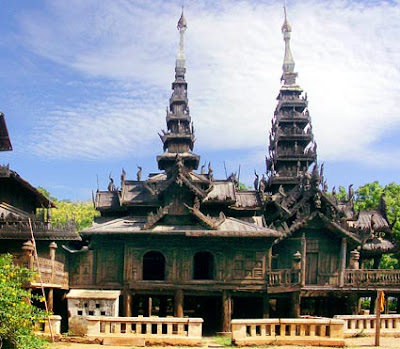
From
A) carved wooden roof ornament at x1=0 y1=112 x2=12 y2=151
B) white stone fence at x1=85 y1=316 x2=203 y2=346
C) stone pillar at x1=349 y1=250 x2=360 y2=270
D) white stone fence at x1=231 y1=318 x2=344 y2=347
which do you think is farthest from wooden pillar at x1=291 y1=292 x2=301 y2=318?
carved wooden roof ornament at x1=0 y1=112 x2=12 y2=151

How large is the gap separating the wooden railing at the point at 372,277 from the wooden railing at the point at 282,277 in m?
3.00

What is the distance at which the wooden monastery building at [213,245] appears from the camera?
26797 millimetres

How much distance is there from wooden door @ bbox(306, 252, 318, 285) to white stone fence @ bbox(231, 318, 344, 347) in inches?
362

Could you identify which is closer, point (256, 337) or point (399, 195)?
point (256, 337)

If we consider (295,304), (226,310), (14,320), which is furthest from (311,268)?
(14,320)

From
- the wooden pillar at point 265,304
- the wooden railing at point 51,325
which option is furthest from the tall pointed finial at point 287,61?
the wooden railing at point 51,325

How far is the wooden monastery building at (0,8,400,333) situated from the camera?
26797 millimetres

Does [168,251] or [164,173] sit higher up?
[164,173]

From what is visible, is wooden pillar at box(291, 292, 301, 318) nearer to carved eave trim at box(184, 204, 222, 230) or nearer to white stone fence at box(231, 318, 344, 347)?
carved eave trim at box(184, 204, 222, 230)

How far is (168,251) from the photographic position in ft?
89.3

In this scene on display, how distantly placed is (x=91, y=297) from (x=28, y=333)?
20.8 ft

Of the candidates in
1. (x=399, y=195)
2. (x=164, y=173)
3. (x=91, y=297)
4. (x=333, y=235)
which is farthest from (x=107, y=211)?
(x=399, y=195)

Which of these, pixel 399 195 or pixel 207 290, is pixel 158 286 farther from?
pixel 399 195

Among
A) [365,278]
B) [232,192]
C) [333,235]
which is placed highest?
[232,192]
